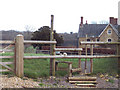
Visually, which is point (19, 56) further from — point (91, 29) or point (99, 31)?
point (91, 29)

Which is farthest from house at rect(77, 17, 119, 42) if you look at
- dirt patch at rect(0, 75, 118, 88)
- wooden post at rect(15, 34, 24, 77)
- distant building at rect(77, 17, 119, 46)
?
wooden post at rect(15, 34, 24, 77)

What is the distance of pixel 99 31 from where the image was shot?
36812mm

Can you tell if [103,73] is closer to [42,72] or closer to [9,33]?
[42,72]

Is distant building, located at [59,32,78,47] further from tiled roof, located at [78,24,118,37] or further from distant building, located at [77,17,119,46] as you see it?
tiled roof, located at [78,24,118,37]

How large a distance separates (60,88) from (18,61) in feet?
6.15

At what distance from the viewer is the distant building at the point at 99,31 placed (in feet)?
116

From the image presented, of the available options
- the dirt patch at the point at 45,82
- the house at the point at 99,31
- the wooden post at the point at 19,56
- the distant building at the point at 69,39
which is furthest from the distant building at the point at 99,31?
the wooden post at the point at 19,56

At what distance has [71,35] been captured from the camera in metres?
38.5

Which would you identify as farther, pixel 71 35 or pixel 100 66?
pixel 71 35

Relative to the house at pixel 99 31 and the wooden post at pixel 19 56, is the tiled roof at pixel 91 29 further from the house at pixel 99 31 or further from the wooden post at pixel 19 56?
the wooden post at pixel 19 56

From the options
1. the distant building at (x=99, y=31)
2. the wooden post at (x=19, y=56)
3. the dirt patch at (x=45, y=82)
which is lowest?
the dirt patch at (x=45, y=82)

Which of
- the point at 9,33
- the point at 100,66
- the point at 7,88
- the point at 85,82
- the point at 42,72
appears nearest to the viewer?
the point at 7,88

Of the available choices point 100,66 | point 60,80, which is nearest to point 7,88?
point 60,80

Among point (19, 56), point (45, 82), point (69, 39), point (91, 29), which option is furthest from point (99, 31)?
point (45, 82)
